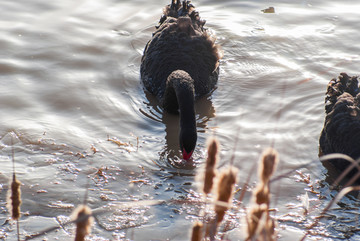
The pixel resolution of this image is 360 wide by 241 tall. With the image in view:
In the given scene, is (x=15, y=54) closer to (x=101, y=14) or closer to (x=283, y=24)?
(x=101, y=14)

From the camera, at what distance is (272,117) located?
6.41 meters

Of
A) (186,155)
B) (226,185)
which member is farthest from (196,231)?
(186,155)

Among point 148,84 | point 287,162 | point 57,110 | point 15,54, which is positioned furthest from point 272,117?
point 15,54

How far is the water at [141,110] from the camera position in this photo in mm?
4465

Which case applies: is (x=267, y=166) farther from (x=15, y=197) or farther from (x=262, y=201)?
(x=15, y=197)

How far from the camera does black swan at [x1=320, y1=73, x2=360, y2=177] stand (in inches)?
211

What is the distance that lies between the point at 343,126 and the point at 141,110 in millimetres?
2474

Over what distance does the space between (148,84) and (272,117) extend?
176 cm

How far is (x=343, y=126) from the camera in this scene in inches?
217

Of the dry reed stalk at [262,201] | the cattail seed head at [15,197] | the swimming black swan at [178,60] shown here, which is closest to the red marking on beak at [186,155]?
the swimming black swan at [178,60]

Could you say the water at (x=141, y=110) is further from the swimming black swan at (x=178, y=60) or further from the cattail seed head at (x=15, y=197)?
the cattail seed head at (x=15, y=197)

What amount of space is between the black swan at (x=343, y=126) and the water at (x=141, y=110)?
24cm

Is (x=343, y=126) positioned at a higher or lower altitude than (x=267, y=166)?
lower

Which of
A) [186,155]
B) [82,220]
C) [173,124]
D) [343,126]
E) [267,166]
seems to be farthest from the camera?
[173,124]
